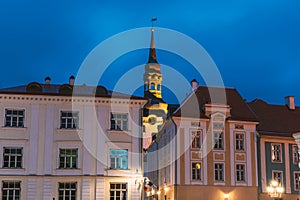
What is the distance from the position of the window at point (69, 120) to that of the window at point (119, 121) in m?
2.57

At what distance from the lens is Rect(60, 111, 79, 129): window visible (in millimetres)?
36406

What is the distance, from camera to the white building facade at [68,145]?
3497 cm

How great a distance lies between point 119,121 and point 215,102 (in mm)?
11950

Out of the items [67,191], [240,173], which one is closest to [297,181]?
[240,173]

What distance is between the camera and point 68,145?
35.9 meters

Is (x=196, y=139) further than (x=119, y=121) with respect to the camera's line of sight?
Yes

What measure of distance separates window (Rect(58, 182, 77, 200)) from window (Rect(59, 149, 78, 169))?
4.20 ft

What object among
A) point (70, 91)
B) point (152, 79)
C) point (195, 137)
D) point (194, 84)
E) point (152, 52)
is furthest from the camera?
point (152, 52)

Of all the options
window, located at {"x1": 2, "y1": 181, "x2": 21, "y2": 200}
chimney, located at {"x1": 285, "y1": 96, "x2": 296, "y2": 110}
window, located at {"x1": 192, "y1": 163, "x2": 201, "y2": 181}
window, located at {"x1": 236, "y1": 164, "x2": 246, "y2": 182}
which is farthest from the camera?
chimney, located at {"x1": 285, "y1": 96, "x2": 296, "y2": 110}

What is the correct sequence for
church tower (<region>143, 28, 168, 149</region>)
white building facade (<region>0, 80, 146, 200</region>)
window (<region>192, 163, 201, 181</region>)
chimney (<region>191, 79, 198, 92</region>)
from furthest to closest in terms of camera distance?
church tower (<region>143, 28, 168, 149</region>), chimney (<region>191, 79, 198, 92</region>), window (<region>192, 163, 201, 181</region>), white building facade (<region>0, 80, 146, 200</region>)

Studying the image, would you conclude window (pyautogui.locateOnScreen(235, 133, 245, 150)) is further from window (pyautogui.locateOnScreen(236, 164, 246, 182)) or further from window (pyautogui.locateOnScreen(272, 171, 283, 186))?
window (pyautogui.locateOnScreen(272, 171, 283, 186))

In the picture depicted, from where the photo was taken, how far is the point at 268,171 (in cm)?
4559

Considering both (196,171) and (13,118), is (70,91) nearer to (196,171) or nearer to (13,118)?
(13,118)

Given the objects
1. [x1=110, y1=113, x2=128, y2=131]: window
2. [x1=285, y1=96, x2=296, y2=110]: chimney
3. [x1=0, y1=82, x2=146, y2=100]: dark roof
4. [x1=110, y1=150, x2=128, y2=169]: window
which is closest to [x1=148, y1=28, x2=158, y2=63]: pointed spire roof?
[x1=285, y1=96, x2=296, y2=110]: chimney
